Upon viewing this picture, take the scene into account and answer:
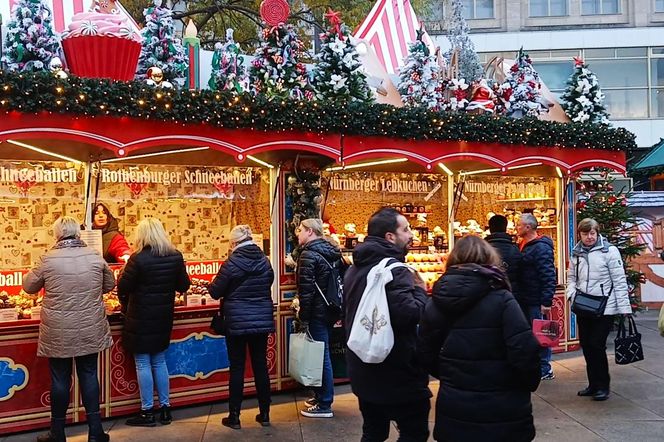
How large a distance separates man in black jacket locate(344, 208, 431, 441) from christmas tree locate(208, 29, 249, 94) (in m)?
3.34

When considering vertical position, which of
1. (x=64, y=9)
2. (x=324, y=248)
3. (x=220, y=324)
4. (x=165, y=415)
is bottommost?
(x=165, y=415)

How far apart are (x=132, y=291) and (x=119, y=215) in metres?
1.66

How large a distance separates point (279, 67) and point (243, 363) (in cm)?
311

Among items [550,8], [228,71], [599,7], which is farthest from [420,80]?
[599,7]

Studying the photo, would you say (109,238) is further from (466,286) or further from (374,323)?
(466,286)

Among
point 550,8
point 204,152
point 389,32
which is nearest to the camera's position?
point 204,152

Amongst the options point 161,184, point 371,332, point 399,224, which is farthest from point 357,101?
point 371,332

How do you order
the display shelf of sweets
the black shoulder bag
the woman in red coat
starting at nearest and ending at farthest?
the black shoulder bag < the woman in red coat < the display shelf of sweets

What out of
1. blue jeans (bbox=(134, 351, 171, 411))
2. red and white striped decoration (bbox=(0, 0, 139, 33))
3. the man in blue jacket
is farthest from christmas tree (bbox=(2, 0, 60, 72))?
the man in blue jacket

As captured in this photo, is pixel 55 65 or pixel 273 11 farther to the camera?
pixel 273 11

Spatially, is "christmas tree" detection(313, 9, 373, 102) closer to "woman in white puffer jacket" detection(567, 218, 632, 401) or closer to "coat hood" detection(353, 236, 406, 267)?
"woman in white puffer jacket" detection(567, 218, 632, 401)

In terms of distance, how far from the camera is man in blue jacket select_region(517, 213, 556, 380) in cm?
718

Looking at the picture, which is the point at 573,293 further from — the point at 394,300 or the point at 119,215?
the point at 119,215

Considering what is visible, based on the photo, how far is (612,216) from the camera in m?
10.6
